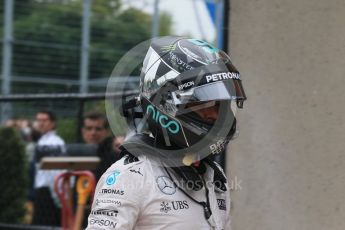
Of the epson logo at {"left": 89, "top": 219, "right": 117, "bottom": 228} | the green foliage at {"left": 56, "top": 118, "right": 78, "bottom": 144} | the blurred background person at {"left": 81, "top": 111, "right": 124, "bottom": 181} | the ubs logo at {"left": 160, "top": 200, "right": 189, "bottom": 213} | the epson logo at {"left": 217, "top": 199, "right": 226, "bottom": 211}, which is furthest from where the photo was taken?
the green foliage at {"left": 56, "top": 118, "right": 78, "bottom": 144}

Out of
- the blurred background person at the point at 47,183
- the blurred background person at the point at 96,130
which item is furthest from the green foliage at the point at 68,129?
the blurred background person at the point at 96,130

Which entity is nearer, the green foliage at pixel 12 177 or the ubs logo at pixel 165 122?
the ubs logo at pixel 165 122

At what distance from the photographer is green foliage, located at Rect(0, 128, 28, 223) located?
23.8 feet

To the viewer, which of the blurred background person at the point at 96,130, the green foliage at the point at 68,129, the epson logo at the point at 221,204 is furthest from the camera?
the green foliage at the point at 68,129

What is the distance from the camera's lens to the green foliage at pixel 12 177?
726 centimetres

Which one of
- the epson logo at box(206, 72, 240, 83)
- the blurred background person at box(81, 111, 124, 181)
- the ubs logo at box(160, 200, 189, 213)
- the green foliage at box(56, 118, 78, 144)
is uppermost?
the epson logo at box(206, 72, 240, 83)

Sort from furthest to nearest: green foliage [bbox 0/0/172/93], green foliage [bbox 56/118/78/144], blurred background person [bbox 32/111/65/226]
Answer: green foliage [bbox 0/0/172/93]
green foliage [bbox 56/118/78/144]
blurred background person [bbox 32/111/65/226]

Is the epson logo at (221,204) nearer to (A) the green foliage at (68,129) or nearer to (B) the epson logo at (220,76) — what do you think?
(B) the epson logo at (220,76)

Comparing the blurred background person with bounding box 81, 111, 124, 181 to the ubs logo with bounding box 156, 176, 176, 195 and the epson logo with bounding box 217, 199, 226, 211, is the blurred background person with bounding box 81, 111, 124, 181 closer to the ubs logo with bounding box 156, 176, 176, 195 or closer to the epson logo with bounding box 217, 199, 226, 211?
the epson logo with bounding box 217, 199, 226, 211

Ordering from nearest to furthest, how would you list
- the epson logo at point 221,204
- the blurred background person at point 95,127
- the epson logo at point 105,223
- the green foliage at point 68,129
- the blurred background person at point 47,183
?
the epson logo at point 105,223 → the epson logo at point 221,204 → the blurred background person at point 95,127 → the blurred background person at point 47,183 → the green foliage at point 68,129

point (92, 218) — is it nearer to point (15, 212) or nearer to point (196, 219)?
point (196, 219)

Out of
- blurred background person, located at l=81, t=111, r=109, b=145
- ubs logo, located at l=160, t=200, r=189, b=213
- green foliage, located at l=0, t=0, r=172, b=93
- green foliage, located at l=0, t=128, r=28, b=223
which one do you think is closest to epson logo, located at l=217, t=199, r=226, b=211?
ubs logo, located at l=160, t=200, r=189, b=213

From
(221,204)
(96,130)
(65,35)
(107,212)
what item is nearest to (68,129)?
(96,130)

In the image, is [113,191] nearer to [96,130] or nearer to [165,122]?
[165,122]
